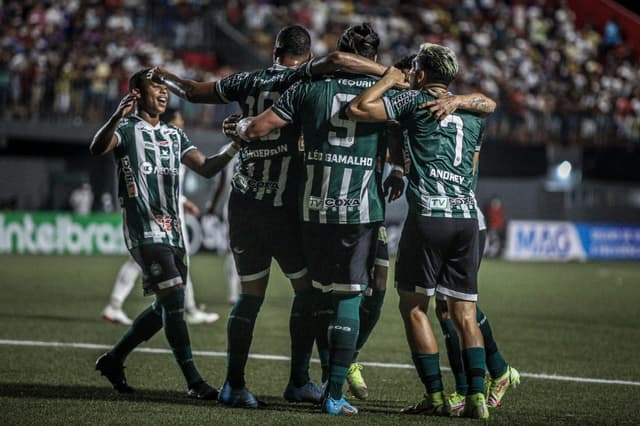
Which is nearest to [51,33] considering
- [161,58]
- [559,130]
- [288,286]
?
[161,58]

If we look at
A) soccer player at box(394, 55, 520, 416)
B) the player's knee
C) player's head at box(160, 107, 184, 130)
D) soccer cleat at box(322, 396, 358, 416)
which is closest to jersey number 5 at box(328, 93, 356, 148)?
soccer player at box(394, 55, 520, 416)

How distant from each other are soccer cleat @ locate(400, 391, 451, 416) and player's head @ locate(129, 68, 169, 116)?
2.79 metres

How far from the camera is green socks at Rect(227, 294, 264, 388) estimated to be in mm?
6559

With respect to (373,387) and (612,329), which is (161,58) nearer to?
(612,329)

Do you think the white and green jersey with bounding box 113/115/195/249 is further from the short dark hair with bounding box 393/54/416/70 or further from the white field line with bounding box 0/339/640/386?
the white field line with bounding box 0/339/640/386

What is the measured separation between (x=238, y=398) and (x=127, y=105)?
212 cm

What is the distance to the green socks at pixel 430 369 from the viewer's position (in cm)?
641

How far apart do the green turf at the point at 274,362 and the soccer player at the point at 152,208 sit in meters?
0.32

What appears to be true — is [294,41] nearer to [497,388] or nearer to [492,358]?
[492,358]

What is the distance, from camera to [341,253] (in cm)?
633

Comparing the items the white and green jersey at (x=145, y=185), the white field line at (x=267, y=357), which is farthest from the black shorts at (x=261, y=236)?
the white field line at (x=267, y=357)

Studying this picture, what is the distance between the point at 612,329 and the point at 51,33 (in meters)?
17.8

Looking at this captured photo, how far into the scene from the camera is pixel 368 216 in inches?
250

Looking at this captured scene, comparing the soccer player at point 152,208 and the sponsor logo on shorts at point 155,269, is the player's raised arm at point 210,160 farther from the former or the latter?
the sponsor logo on shorts at point 155,269
